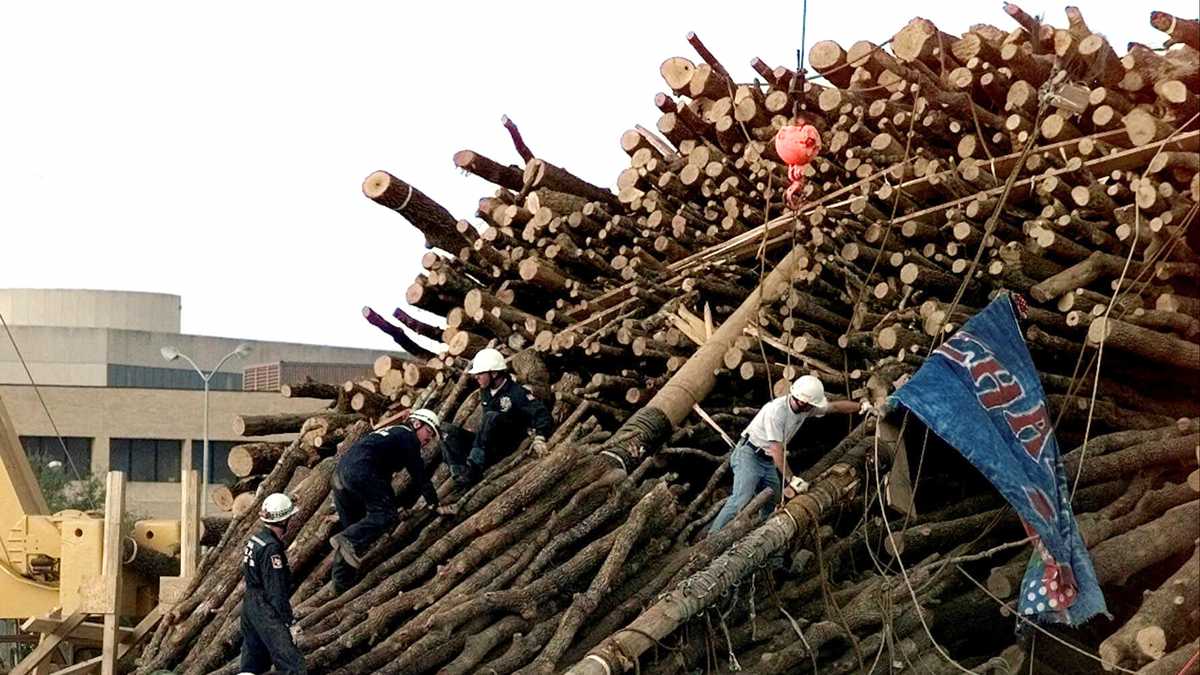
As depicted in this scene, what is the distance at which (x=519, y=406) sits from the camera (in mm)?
12203

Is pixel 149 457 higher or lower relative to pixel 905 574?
higher

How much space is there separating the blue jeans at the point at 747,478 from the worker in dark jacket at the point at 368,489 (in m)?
1.92

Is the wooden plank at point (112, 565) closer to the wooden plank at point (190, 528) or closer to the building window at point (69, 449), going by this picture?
the wooden plank at point (190, 528)

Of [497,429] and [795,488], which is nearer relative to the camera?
[795,488]

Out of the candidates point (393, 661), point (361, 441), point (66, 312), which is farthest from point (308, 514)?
point (66, 312)

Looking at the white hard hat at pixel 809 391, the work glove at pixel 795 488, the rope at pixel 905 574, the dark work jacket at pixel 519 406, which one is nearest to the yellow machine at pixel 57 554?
the dark work jacket at pixel 519 406

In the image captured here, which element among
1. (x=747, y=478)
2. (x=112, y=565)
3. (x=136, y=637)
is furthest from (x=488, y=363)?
(x=136, y=637)

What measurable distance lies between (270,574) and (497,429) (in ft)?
7.95

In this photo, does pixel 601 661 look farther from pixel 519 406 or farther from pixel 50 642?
pixel 50 642

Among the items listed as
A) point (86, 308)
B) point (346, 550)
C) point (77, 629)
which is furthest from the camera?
point (86, 308)

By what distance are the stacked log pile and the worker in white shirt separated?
26 cm

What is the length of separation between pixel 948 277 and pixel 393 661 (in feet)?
15.4

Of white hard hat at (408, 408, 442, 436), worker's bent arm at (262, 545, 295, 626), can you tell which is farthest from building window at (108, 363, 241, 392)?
worker's bent arm at (262, 545, 295, 626)

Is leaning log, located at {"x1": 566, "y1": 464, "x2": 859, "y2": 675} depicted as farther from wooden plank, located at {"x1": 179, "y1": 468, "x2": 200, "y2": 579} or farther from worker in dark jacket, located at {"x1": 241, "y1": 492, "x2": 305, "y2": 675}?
wooden plank, located at {"x1": 179, "y1": 468, "x2": 200, "y2": 579}
